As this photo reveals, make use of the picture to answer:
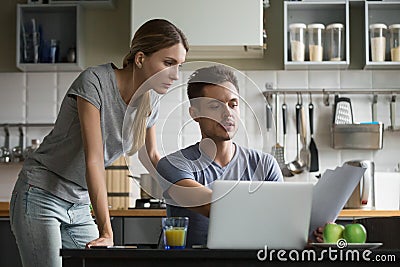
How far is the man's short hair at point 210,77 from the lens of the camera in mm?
2143

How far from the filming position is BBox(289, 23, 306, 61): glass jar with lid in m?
4.41

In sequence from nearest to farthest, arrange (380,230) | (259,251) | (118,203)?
(259,251) < (380,230) < (118,203)

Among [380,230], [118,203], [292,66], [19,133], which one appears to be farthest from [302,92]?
[380,230]

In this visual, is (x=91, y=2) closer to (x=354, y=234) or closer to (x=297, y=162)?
(x=297, y=162)

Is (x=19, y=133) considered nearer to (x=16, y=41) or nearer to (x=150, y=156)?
(x=16, y=41)

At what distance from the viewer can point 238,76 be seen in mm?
2137

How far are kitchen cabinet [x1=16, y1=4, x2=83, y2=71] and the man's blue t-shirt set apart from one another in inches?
92.4

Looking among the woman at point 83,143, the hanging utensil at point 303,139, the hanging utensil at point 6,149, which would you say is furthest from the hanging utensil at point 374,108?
the woman at point 83,143

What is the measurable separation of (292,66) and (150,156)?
2.24 metres

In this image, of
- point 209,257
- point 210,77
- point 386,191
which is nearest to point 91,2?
point 386,191

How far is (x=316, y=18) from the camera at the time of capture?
464 cm

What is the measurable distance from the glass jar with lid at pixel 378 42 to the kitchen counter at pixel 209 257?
2.82 meters

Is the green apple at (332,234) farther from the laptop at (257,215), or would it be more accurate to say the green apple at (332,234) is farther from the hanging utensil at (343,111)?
the hanging utensil at (343,111)

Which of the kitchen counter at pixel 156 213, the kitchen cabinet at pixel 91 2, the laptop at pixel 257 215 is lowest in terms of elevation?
the kitchen counter at pixel 156 213
